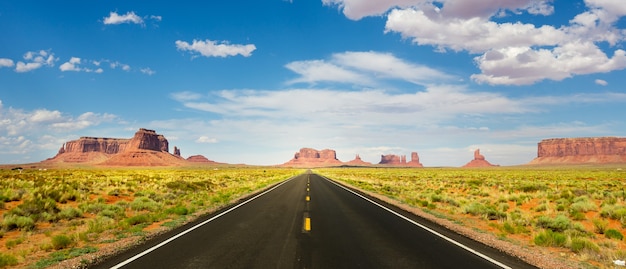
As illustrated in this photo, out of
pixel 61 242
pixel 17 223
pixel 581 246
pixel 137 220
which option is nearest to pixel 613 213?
pixel 581 246

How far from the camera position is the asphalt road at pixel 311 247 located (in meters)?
6.59

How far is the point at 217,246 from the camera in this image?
8023 mm

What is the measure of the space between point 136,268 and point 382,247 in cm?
516

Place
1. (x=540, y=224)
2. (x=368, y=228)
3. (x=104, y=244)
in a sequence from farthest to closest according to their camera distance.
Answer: (x=540, y=224), (x=368, y=228), (x=104, y=244)

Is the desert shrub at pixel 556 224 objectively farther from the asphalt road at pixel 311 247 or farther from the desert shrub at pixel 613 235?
the asphalt road at pixel 311 247

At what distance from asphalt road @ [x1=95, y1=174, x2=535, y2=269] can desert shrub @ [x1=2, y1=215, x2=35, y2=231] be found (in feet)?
20.2

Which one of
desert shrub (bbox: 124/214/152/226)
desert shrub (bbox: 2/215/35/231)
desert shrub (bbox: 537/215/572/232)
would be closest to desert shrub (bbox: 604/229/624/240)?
desert shrub (bbox: 537/215/572/232)

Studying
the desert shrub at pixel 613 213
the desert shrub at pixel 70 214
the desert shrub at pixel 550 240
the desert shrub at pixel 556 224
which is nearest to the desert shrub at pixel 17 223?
the desert shrub at pixel 70 214

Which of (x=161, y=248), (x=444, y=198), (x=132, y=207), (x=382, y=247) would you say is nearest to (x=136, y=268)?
(x=161, y=248)

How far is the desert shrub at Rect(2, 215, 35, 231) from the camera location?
11.5 metres

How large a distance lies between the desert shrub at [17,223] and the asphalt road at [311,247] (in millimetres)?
6163

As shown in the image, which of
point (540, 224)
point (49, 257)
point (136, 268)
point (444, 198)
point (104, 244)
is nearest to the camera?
point (136, 268)

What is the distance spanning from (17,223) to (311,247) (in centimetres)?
1094

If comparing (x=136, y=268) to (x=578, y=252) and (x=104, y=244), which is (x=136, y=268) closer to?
(x=104, y=244)
